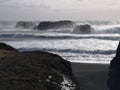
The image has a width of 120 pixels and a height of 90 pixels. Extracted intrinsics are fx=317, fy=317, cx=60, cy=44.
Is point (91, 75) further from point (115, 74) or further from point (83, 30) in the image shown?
point (83, 30)

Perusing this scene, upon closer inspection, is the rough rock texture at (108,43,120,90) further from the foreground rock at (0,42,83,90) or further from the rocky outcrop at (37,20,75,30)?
the rocky outcrop at (37,20,75,30)

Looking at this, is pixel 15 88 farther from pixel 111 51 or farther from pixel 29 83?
pixel 111 51

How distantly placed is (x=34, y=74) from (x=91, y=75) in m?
9.42

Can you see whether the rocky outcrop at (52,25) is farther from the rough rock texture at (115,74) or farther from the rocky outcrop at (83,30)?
the rough rock texture at (115,74)

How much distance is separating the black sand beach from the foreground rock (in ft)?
20.0

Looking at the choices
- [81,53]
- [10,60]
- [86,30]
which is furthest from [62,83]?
[86,30]

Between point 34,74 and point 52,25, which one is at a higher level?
point 34,74

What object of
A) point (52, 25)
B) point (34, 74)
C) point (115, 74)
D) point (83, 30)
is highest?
point (34, 74)

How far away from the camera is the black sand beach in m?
11.7

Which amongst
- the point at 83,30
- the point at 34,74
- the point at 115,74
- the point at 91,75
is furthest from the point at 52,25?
the point at 34,74

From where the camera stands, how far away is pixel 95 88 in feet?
37.4

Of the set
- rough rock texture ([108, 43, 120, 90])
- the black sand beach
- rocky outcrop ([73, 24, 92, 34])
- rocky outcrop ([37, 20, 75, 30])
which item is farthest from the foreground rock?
rocky outcrop ([37, 20, 75, 30])

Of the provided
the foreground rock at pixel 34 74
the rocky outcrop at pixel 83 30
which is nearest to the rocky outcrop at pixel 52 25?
the rocky outcrop at pixel 83 30

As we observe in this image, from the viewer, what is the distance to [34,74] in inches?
172
